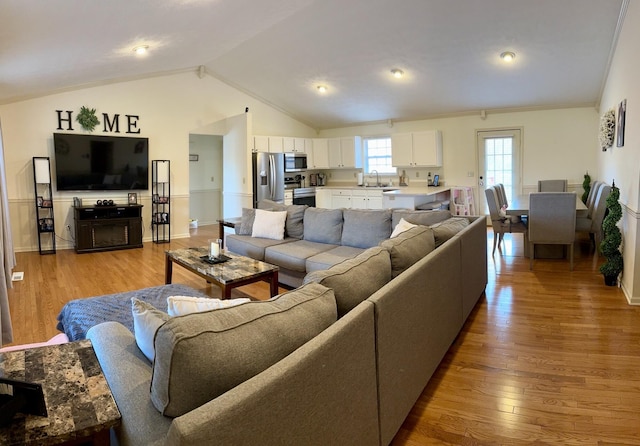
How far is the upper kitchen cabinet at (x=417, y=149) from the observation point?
823 centimetres

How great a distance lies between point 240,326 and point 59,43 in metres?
3.93

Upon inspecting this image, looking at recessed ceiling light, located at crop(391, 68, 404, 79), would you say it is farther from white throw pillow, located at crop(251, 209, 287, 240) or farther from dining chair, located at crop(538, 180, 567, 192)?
white throw pillow, located at crop(251, 209, 287, 240)

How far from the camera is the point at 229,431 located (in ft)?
3.11

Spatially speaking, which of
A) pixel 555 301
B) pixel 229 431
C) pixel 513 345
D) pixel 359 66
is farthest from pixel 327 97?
pixel 229 431

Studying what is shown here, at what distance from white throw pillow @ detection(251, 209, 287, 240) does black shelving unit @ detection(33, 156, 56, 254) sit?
3619 mm

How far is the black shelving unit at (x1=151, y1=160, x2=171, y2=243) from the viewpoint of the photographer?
23.8 ft

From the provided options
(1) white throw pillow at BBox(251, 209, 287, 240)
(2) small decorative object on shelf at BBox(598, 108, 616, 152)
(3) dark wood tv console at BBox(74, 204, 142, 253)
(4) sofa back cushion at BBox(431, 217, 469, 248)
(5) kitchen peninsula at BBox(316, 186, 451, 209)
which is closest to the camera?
(4) sofa back cushion at BBox(431, 217, 469, 248)

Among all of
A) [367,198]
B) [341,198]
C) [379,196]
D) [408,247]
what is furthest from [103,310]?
[341,198]

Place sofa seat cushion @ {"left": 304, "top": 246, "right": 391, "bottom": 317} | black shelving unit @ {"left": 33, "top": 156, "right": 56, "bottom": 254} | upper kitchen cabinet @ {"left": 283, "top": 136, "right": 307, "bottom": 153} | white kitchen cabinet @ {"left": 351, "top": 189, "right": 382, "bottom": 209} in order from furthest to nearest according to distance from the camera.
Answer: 1. upper kitchen cabinet @ {"left": 283, "top": 136, "right": 307, "bottom": 153}
2. white kitchen cabinet @ {"left": 351, "top": 189, "right": 382, "bottom": 209}
3. black shelving unit @ {"left": 33, "top": 156, "right": 56, "bottom": 254}
4. sofa seat cushion @ {"left": 304, "top": 246, "right": 391, "bottom": 317}

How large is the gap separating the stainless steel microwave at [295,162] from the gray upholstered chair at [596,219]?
17.6 ft

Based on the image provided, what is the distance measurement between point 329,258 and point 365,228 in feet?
1.96

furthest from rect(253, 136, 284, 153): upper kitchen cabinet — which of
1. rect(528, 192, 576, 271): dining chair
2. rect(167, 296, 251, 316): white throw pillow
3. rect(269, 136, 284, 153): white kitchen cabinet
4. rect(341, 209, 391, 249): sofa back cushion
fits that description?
rect(167, 296, 251, 316): white throw pillow

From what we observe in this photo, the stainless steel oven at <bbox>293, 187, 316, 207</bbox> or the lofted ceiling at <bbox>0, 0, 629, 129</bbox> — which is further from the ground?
the lofted ceiling at <bbox>0, 0, 629, 129</bbox>

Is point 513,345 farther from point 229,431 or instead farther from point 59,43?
point 59,43
